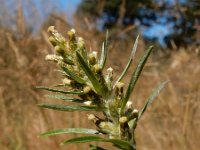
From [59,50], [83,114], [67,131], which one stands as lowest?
[83,114]

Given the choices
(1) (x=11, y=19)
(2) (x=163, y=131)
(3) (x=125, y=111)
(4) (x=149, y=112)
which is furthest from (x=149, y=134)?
(1) (x=11, y=19)

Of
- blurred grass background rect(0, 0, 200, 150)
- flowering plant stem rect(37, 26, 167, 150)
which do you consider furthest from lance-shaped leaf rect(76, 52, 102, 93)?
blurred grass background rect(0, 0, 200, 150)

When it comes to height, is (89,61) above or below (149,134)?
above

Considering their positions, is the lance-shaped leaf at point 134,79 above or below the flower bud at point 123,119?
above

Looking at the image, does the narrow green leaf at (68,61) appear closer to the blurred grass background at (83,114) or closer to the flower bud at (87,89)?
the flower bud at (87,89)

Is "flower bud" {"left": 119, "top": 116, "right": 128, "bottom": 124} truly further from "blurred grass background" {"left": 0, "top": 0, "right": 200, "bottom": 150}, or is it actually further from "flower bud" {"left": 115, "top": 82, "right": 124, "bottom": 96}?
"blurred grass background" {"left": 0, "top": 0, "right": 200, "bottom": 150}

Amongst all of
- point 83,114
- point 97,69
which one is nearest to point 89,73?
point 97,69

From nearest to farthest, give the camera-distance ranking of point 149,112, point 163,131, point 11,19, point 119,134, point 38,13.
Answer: point 119,134
point 163,131
point 149,112
point 38,13
point 11,19

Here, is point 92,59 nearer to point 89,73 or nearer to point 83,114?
point 89,73

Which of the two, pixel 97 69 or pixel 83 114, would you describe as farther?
pixel 83 114

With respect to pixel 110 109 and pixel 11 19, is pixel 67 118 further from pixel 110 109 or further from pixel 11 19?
pixel 11 19

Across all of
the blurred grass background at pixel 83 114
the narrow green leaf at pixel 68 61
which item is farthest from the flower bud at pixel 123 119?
the blurred grass background at pixel 83 114
